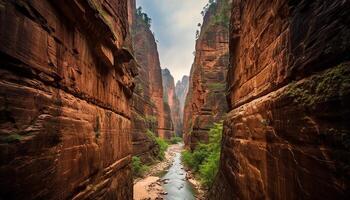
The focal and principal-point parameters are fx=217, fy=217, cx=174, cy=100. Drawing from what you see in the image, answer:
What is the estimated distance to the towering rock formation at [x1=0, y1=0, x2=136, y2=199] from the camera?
2996 millimetres

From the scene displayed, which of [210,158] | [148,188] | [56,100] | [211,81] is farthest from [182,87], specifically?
[56,100]

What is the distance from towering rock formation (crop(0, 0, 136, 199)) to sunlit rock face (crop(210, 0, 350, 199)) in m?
3.92

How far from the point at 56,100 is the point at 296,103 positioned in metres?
4.11

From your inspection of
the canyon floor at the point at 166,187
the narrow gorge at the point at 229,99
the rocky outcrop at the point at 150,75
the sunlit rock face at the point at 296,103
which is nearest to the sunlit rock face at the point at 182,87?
the rocky outcrop at the point at 150,75

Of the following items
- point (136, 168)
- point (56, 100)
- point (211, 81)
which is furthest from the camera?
point (211, 81)

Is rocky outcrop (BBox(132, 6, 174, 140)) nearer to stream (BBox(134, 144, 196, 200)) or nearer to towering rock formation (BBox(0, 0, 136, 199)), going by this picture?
stream (BBox(134, 144, 196, 200))

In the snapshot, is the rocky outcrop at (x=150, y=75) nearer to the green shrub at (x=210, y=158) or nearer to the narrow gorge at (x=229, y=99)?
the green shrub at (x=210, y=158)

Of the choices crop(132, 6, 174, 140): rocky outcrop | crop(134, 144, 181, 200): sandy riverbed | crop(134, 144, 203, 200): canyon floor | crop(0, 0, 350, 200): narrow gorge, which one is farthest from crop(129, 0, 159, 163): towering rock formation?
crop(0, 0, 350, 200): narrow gorge

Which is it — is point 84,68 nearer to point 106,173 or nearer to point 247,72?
point 106,173

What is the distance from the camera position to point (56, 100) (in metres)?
4.13

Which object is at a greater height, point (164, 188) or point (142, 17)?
point (142, 17)

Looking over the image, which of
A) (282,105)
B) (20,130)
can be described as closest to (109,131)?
(20,130)

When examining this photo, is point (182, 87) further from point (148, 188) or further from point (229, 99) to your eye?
point (229, 99)

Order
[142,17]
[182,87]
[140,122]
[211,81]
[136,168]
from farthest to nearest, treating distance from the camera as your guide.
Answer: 1. [182,87]
2. [142,17]
3. [211,81]
4. [140,122]
5. [136,168]
